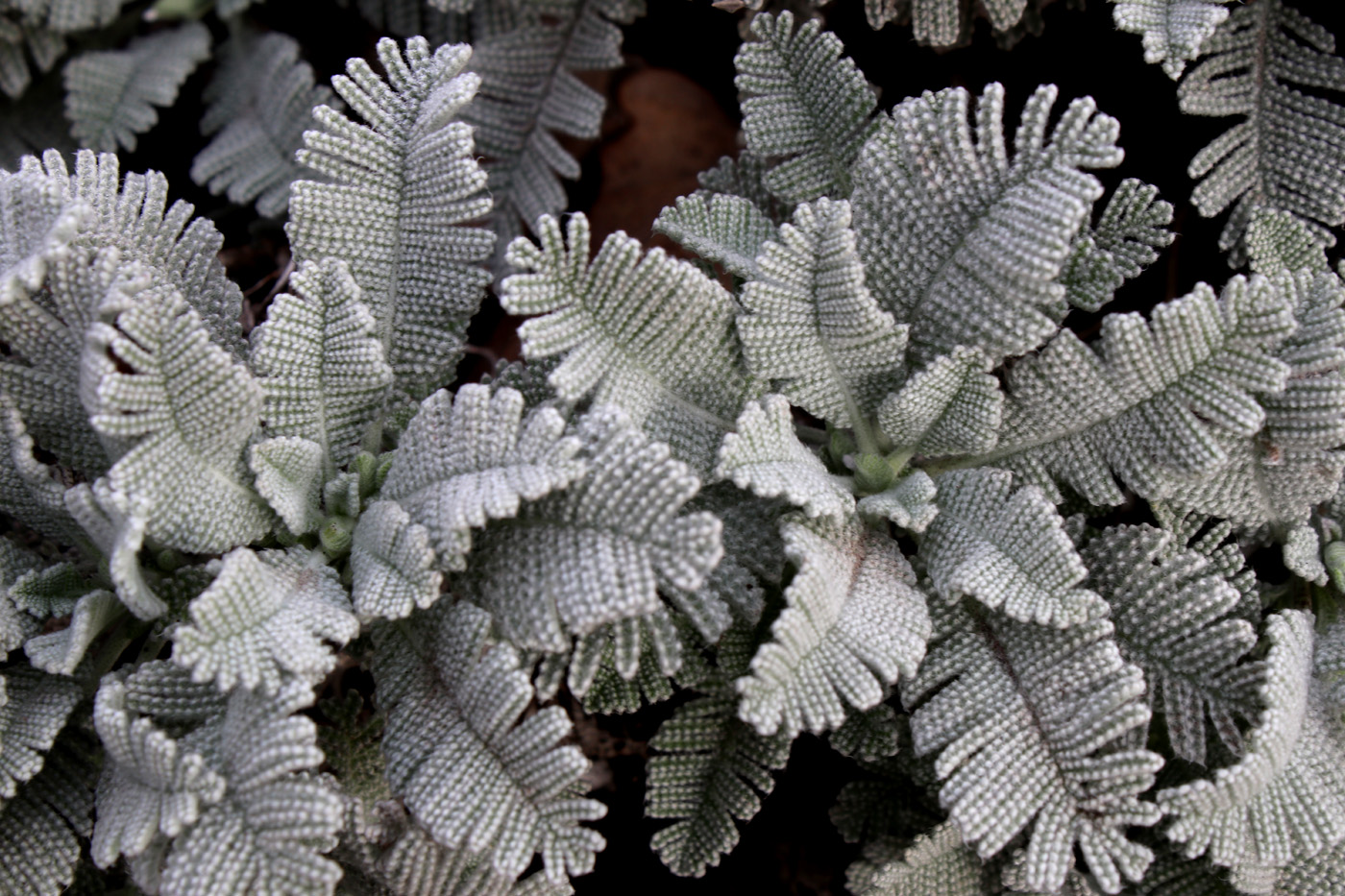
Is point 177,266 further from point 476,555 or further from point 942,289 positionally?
point 942,289

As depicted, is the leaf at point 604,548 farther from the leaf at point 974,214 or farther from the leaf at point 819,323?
the leaf at point 974,214

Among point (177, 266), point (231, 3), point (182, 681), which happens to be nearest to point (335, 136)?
point (177, 266)

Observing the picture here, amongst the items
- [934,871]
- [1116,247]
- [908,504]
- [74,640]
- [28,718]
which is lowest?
[934,871]

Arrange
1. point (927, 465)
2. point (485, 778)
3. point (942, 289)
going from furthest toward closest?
point (927, 465), point (942, 289), point (485, 778)

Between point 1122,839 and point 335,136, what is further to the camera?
point 335,136

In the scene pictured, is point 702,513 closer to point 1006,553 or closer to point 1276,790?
point 1006,553

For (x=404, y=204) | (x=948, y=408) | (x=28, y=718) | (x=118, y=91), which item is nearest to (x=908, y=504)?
(x=948, y=408)

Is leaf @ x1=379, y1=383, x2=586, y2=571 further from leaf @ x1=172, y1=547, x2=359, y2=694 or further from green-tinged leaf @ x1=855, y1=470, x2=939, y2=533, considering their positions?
green-tinged leaf @ x1=855, y1=470, x2=939, y2=533
